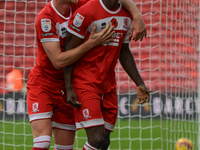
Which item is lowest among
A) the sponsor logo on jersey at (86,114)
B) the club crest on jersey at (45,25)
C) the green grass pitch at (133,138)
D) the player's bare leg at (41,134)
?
the green grass pitch at (133,138)

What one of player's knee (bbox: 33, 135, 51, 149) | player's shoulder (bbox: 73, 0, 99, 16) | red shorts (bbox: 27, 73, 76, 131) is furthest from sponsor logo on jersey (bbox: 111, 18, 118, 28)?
player's knee (bbox: 33, 135, 51, 149)

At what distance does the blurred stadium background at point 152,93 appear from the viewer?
5.27 meters

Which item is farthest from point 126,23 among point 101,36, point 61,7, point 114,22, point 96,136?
point 96,136

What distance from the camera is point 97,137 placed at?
2.41 metres

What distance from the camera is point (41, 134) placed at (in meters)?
2.66

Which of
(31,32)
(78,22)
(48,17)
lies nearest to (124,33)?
(78,22)

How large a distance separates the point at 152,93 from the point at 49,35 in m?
3.93

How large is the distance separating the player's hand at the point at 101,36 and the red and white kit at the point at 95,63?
0.06m

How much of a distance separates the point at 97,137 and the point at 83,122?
6.3 inches

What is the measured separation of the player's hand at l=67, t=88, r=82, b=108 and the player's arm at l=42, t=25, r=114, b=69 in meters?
0.20

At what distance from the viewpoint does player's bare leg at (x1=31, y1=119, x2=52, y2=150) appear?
2650 mm

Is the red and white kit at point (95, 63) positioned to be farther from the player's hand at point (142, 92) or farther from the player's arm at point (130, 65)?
the player's hand at point (142, 92)

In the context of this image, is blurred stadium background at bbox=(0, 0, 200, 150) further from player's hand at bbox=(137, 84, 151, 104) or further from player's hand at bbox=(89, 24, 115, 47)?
player's hand at bbox=(89, 24, 115, 47)

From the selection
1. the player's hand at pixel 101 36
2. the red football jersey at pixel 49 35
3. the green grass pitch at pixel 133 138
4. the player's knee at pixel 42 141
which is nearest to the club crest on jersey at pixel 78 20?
the player's hand at pixel 101 36
